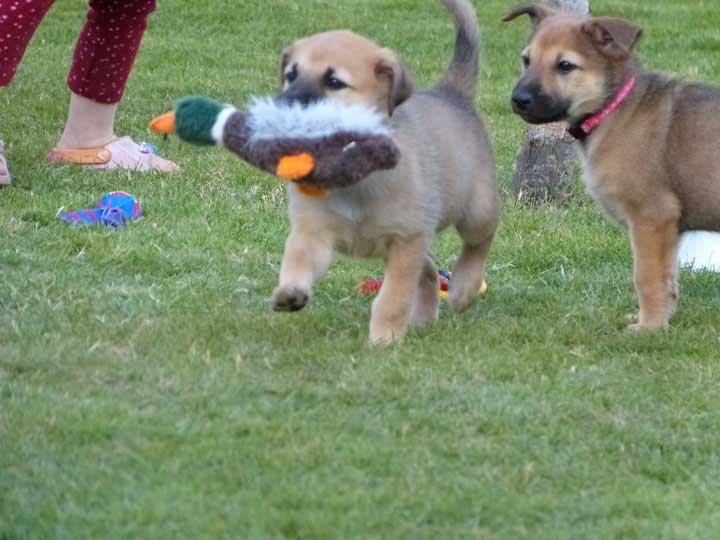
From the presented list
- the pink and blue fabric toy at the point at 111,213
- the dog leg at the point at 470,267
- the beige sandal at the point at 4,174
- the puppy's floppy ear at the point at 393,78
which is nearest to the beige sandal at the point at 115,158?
the beige sandal at the point at 4,174

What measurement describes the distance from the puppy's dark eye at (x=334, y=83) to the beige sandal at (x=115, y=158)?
9.82 feet

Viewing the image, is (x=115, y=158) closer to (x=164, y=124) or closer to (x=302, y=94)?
(x=164, y=124)

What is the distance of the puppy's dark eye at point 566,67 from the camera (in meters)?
5.10

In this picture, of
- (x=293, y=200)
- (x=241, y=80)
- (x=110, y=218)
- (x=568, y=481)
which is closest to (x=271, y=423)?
(x=568, y=481)

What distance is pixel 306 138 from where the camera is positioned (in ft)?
13.0

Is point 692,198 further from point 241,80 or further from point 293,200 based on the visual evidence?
point 241,80

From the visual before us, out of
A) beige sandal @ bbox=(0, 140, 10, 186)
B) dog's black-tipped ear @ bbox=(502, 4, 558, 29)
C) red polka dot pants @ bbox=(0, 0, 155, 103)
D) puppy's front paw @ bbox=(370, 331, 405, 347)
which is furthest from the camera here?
red polka dot pants @ bbox=(0, 0, 155, 103)

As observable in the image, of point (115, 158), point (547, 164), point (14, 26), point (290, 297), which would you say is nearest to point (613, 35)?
point (290, 297)

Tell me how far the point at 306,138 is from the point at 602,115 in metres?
1.55

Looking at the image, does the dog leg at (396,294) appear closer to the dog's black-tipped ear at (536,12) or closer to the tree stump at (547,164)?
the dog's black-tipped ear at (536,12)

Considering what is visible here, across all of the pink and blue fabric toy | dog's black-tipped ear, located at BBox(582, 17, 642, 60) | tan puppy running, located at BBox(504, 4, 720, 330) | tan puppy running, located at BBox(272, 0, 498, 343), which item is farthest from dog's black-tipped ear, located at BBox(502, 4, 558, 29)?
the pink and blue fabric toy

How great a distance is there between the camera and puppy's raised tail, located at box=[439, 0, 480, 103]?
5.11 m

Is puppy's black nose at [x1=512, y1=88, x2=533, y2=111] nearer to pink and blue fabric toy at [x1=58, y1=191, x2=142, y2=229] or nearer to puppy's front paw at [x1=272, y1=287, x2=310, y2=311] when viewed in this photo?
puppy's front paw at [x1=272, y1=287, x2=310, y2=311]

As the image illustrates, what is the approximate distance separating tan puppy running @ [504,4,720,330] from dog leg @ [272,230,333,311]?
1.13 m
